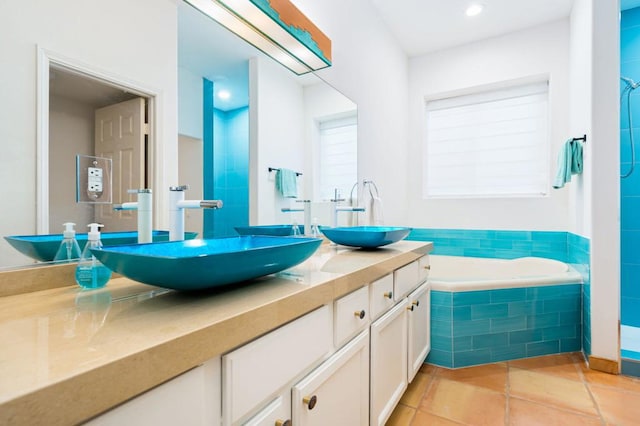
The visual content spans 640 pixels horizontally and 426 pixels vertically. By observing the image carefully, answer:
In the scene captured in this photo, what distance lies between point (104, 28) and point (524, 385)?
2543 mm

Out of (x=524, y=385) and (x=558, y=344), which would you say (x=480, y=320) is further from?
(x=558, y=344)

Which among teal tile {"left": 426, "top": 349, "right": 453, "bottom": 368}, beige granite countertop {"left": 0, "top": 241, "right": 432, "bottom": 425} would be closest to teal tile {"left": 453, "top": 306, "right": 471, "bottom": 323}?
teal tile {"left": 426, "top": 349, "right": 453, "bottom": 368}

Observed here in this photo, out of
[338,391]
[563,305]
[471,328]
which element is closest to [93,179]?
[338,391]

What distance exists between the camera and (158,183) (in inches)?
41.6

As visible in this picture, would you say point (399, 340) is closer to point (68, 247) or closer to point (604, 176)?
point (68, 247)

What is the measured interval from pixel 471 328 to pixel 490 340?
0.17 meters

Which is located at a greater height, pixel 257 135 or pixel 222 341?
pixel 257 135

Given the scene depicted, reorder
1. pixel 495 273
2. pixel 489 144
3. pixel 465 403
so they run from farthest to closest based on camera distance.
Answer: pixel 489 144
pixel 495 273
pixel 465 403

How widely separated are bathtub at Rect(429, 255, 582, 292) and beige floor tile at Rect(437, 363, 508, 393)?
19.9 inches

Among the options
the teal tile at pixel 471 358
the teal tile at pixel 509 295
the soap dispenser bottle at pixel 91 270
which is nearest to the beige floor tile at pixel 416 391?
the teal tile at pixel 471 358

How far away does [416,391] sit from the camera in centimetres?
182

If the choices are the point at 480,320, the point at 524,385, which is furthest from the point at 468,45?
the point at 524,385

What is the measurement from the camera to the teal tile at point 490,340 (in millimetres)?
2107

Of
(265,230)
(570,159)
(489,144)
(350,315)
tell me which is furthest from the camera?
(489,144)
